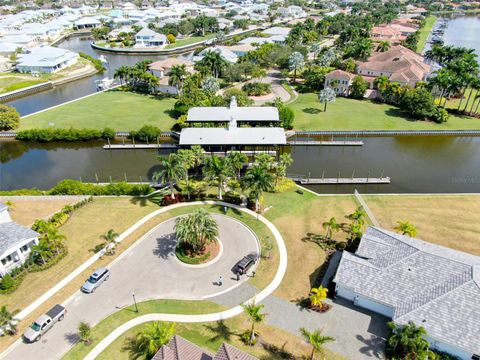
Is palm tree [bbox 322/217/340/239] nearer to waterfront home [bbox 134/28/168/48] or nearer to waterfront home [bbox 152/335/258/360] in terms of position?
waterfront home [bbox 152/335/258/360]

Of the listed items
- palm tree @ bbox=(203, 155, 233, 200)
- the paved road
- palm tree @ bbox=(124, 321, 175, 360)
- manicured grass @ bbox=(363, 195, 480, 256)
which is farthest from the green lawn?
palm tree @ bbox=(124, 321, 175, 360)

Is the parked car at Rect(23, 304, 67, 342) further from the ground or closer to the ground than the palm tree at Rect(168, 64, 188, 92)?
closer to the ground

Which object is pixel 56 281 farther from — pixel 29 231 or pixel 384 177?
pixel 384 177

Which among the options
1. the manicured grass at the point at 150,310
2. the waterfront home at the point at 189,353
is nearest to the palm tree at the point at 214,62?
the manicured grass at the point at 150,310

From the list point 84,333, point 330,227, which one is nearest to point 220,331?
point 84,333

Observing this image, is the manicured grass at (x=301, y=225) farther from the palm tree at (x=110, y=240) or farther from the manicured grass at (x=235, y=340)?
the palm tree at (x=110, y=240)

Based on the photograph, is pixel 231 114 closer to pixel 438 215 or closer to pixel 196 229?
pixel 196 229

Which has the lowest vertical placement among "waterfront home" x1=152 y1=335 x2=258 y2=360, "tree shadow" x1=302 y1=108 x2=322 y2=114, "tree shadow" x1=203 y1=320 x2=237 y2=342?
"tree shadow" x1=203 y1=320 x2=237 y2=342
